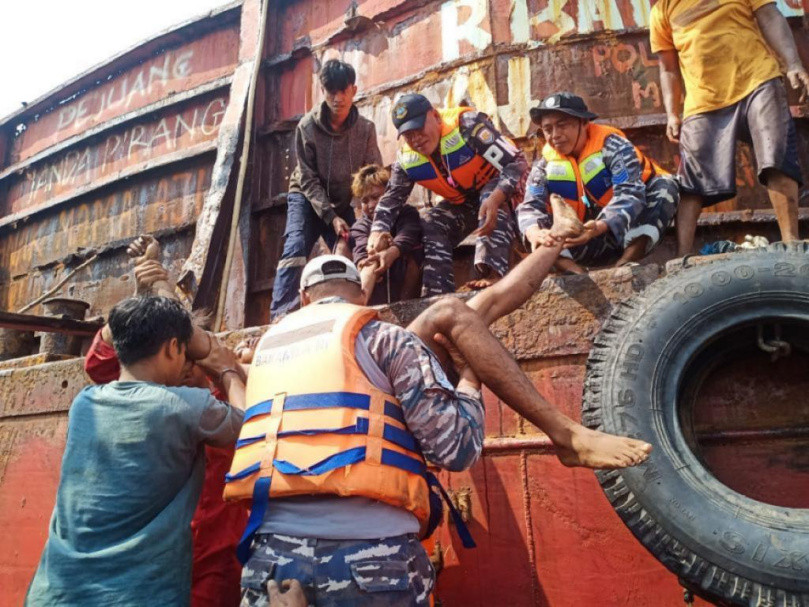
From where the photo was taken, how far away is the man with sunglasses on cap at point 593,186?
11.3 ft

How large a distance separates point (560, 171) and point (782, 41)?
64.4 inches

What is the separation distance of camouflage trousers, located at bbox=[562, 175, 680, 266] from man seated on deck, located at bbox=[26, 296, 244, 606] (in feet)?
7.22

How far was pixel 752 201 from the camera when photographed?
16.7 feet

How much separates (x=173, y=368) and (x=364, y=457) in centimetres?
99

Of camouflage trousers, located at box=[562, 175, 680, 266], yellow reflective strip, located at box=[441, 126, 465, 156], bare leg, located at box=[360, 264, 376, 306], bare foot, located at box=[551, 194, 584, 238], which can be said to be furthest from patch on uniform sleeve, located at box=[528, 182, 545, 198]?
bare leg, located at box=[360, 264, 376, 306]

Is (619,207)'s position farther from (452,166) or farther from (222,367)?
(222,367)

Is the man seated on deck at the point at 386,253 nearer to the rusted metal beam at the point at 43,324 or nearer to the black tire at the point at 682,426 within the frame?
the black tire at the point at 682,426

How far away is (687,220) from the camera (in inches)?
150

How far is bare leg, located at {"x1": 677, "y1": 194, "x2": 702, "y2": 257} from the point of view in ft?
12.3

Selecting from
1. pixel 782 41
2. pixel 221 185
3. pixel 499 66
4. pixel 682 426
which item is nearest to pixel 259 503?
pixel 682 426

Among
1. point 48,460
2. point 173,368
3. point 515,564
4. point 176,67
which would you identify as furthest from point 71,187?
point 515,564

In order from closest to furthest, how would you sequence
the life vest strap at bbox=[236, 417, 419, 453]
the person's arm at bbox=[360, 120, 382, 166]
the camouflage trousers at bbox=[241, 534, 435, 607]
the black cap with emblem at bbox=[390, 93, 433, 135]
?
1. the camouflage trousers at bbox=[241, 534, 435, 607]
2. the life vest strap at bbox=[236, 417, 419, 453]
3. the black cap with emblem at bbox=[390, 93, 433, 135]
4. the person's arm at bbox=[360, 120, 382, 166]

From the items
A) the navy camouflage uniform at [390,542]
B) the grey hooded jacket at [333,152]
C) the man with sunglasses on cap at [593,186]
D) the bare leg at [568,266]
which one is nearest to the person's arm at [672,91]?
the man with sunglasses on cap at [593,186]

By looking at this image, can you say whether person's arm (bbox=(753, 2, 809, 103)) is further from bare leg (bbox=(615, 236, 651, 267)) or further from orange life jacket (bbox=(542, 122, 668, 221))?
bare leg (bbox=(615, 236, 651, 267))
